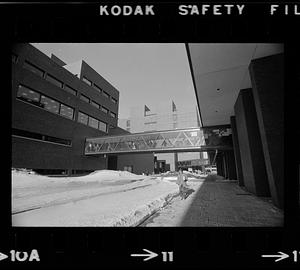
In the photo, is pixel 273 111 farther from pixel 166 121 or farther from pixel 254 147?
pixel 166 121

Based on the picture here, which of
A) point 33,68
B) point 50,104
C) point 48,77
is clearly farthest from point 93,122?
point 33,68

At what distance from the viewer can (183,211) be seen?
17.0ft

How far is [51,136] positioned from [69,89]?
7.08 meters

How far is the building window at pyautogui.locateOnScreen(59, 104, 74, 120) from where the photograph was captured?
20337mm

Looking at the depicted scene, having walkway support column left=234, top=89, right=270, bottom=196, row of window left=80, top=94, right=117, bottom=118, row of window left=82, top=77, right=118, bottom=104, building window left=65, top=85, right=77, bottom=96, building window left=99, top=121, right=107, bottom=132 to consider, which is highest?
row of window left=82, top=77, right=118, bottom=104

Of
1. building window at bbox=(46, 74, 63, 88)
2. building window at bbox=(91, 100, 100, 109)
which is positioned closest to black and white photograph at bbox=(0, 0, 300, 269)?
building window at bbox=(46, 74, 63, 88)

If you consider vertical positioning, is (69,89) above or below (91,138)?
above

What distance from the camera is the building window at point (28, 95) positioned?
15883mm

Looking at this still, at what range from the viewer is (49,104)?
61.3ft
